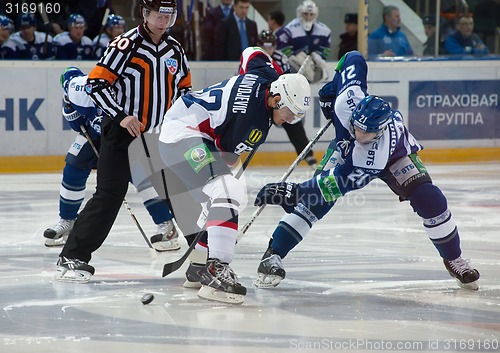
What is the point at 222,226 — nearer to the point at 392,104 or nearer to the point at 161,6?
the point at 161,6

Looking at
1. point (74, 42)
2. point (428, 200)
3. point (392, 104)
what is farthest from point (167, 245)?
point (392, 104)

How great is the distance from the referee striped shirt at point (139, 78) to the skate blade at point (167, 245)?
2.61ft

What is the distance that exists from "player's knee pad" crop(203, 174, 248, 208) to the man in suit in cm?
484

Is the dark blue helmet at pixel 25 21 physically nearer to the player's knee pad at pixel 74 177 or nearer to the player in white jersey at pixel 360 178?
the player's knee pad at pixel 74 177

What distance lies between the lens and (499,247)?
515cm

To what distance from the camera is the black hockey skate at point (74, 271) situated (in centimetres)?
428

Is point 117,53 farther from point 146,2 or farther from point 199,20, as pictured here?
point 199,20

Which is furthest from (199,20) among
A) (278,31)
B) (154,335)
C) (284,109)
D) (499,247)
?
(154,335)

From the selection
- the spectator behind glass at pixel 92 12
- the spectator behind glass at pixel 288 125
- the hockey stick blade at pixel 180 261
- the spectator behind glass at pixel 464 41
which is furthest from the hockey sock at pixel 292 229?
the spectator behind glass at pixel 464 41

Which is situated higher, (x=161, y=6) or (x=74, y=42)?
(x=161, y=6)

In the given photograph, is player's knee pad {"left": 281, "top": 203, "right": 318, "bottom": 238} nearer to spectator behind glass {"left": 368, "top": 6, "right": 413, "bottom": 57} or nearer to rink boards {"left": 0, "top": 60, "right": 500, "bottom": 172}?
rink boards {"left": 0, "top": 60, "right": 500, "bottom": 172}

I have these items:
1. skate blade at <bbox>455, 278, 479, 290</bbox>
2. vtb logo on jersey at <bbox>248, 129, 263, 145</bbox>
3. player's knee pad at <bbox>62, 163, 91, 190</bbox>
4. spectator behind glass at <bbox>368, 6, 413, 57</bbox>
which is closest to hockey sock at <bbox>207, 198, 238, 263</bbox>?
vtb logo on jersey at <bbox>248, 129, 263, 145</bbox>

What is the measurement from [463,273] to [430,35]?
5223mm

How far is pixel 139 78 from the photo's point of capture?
443 centimetres
